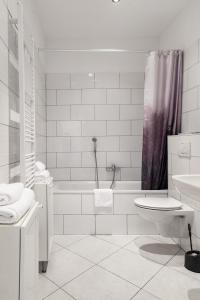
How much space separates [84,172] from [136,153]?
2.82ft

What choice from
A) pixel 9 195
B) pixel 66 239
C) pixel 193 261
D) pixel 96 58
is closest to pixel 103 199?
pixel 66 239

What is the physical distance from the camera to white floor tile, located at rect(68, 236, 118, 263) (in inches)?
75.2

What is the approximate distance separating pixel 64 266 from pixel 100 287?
0.40 meters

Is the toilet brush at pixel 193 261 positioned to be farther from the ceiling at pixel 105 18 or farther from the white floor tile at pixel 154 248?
the ceiling at pixel 105 18

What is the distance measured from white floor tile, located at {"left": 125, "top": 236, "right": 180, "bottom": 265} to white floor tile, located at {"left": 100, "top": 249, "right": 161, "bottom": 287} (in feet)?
0.25

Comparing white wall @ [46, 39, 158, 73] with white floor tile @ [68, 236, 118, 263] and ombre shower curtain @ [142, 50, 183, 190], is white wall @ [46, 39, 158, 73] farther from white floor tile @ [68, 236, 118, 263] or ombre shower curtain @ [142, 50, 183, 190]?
white floor tile @ [68, 236, 118, 263]

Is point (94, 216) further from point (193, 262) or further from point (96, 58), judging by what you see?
point (96, 58)

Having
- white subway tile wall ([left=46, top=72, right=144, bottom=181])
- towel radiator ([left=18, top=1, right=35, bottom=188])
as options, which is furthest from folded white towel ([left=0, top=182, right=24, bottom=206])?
white subway tile wall ([left=46, top=72, right=144, bottom=181])

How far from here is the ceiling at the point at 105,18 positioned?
2250 millimetres

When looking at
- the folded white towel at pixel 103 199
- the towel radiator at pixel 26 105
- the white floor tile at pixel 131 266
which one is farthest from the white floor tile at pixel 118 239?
the towel radiator at pixel 26 105

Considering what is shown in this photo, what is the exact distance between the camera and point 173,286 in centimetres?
150

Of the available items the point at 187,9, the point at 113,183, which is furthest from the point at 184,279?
the point at 187,9

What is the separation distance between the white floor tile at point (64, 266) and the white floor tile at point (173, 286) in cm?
57

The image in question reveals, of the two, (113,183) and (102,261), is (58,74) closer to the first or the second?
(113,183)
